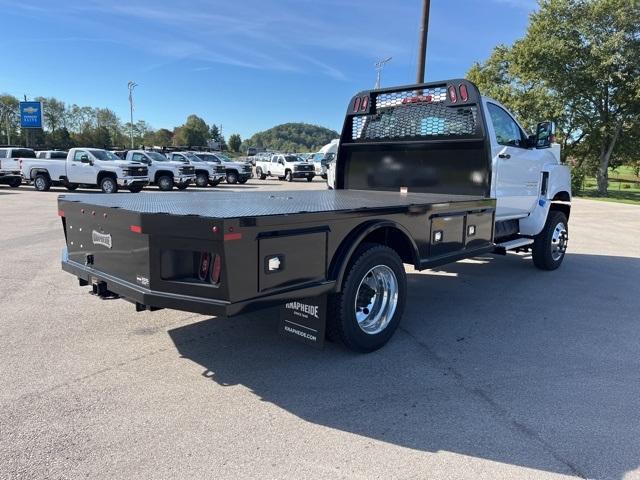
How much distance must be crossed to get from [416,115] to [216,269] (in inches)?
164

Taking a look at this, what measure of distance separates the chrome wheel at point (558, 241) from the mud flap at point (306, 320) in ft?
17.3

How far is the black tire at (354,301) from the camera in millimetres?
3814

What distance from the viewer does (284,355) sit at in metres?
4.19

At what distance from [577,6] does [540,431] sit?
32.0 meters

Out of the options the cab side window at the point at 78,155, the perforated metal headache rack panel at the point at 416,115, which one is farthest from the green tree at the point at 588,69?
the perforated metal headache rack panel at the point at 416,115

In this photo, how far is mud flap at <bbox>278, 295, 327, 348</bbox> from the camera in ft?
12.3

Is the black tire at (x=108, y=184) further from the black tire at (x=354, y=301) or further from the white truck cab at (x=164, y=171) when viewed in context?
the black tire at (x=354, y=301)

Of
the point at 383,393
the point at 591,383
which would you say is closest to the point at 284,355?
the point at 383,393

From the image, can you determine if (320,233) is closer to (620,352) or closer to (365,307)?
(365,307)

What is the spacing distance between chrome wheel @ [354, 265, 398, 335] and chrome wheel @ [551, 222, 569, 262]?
4.36 m

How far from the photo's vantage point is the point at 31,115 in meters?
53.0

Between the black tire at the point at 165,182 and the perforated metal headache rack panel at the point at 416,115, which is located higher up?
the perforated metal headache rack panel at the point at 416,115

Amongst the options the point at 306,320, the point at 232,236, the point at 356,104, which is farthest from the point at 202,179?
the point at 232,236

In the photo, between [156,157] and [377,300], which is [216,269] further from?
[156,157]
